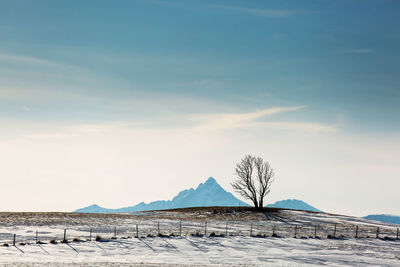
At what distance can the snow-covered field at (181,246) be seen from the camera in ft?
136

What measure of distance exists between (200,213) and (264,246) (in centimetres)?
4561

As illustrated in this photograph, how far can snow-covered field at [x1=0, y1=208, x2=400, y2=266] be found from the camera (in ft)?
136

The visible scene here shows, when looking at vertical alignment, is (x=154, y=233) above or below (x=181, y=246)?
above

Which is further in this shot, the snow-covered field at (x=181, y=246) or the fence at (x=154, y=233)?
the fence at (x=154, y=233)

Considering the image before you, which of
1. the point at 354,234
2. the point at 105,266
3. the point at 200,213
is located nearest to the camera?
the point at 105,266

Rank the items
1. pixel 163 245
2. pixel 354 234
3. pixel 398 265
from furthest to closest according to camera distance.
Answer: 1. pixel 354 234
2. pixel 163 245
3. pixel 398 265

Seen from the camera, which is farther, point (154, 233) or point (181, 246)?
point (154, 233)

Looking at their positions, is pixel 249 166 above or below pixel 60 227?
above

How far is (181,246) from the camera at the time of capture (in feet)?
164

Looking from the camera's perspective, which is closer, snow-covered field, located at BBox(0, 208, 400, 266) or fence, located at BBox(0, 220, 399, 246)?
snow-covered field, located at BBox(0, 208, 400, 266)

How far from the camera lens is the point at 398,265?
44000 mm

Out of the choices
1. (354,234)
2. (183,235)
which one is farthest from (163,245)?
(354,234)

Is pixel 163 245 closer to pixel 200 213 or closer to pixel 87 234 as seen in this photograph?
pixel 87 234

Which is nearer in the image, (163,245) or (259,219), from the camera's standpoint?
(163,245)
